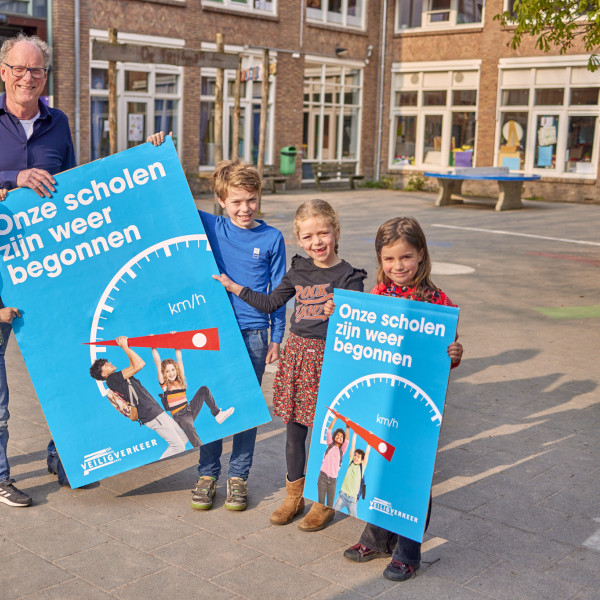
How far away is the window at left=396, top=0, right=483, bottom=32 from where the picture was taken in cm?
2550

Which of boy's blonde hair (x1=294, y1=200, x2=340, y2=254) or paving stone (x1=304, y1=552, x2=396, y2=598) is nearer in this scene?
paving stone (x1=304, y1=552, x2=396, y2=598)

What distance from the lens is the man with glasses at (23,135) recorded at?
3.83m

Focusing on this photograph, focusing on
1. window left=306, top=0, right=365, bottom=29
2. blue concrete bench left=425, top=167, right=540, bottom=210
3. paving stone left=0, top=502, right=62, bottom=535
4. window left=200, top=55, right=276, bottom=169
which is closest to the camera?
paving stone left=0, top=502, right=62, bottom=535

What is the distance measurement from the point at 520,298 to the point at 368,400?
21.4 ft

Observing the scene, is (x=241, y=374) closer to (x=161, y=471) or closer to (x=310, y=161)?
(x=161, y=471)

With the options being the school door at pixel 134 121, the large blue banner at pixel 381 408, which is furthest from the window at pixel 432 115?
the large blue banner at pixel 381 408

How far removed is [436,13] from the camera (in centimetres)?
2648

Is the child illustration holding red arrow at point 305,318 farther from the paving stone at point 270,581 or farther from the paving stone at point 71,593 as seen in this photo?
the paving stone at point 71,593

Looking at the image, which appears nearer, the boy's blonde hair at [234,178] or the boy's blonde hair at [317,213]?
the boy's blonde hair at [317,213]

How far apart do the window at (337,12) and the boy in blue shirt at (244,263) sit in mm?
Result: 23219

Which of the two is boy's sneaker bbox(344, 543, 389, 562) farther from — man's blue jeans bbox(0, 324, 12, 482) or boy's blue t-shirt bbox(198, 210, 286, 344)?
man's blue jeans bbox(0, 324, 12, 482)

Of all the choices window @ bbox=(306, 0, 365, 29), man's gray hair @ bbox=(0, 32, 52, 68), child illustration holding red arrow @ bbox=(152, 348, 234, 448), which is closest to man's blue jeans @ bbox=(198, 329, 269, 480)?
child illustration holding red arrow @ bbox=(152, 348, 234, 448)

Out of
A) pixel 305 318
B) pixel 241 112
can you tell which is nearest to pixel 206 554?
pixel 305 318

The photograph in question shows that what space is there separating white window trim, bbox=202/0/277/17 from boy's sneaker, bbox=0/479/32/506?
808 inches
